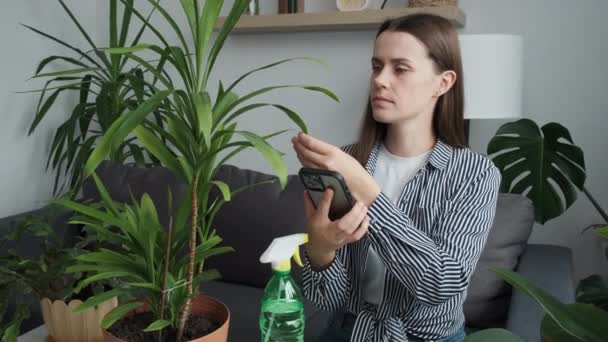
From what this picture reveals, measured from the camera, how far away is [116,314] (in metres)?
0.90

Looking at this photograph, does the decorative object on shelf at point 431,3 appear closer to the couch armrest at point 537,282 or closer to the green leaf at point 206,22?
the couch armrest at point 537,282

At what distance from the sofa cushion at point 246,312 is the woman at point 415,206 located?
11.7 inches

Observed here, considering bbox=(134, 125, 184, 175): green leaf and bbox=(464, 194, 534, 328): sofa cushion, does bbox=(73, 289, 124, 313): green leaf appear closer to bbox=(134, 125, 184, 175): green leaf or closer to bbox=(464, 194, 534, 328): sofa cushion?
bbox=(134, 125, 184, 175): green leaf

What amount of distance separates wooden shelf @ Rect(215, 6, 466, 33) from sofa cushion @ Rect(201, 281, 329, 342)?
1.08 m

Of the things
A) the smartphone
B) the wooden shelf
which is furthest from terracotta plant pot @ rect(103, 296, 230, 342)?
the wooden shelf

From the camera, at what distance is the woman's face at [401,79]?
1.20m

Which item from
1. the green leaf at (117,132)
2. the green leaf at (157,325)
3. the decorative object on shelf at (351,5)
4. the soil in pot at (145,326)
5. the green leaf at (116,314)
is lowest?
the soil in pot at (145,326)

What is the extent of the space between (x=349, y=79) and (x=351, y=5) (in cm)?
31

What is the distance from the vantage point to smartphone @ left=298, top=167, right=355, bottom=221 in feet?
2.96

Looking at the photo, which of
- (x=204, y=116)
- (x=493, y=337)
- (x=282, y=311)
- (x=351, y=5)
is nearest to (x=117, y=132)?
(x=204, y=116)

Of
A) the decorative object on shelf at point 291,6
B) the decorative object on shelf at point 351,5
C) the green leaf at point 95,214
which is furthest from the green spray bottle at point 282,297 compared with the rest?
the decorative object on shelf at point 291,6

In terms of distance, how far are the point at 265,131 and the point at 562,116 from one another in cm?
128

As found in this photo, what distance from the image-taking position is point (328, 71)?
2490 mm

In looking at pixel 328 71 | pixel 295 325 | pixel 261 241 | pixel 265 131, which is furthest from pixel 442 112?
pixel 265 131
